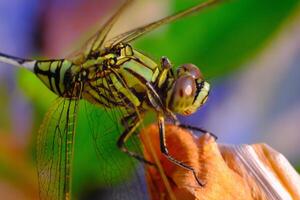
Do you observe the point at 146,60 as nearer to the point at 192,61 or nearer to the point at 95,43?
the point at 95,43

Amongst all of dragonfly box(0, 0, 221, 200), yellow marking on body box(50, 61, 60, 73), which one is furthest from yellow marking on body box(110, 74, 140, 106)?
yellow marking on body box(50, 61, 60, 73)

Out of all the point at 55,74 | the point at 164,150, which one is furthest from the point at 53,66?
the point at 164,150

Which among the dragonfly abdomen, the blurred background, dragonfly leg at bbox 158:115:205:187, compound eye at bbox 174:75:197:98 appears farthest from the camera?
the blurred background

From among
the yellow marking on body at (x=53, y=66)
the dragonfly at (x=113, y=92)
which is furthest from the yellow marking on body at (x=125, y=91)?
the yellow marking on body at (x=53, y=66)

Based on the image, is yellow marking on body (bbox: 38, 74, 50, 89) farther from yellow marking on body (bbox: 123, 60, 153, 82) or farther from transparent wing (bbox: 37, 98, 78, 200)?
yellow marking on body (bbox: 123, 60, 153, 82)

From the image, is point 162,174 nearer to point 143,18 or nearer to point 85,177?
point 85,177

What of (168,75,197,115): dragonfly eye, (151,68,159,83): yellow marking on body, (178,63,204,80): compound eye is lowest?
(168,75,197,115): dragonfly eye
